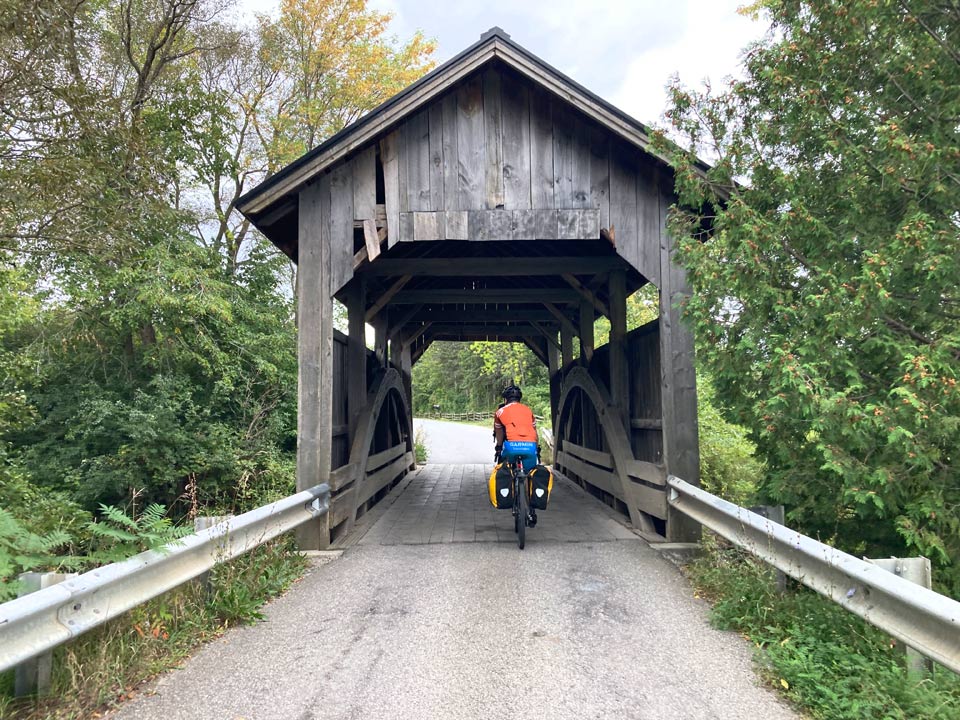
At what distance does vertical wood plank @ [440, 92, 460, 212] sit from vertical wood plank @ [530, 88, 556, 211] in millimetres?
736

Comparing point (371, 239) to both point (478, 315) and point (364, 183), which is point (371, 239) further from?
point (478, 315)

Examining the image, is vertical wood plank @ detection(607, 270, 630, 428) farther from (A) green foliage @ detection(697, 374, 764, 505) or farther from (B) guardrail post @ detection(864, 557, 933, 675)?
(B) guardrail post @ detection(864, 557, 933, 675)

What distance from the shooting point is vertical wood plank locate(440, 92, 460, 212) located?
618 cm

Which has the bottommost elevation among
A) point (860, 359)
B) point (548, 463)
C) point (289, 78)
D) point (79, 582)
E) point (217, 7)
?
point (548, 463)

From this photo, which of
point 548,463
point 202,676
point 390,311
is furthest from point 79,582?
point 548,463

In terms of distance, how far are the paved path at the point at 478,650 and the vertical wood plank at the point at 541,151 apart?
332 centimetres

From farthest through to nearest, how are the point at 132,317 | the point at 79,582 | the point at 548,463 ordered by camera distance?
1. the point at 548,463
2. the point at 132,317
3. the point at 79,582

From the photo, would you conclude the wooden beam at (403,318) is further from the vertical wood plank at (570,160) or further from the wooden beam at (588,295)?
the vertical wood plank at (570,160)

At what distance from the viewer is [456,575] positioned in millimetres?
4898

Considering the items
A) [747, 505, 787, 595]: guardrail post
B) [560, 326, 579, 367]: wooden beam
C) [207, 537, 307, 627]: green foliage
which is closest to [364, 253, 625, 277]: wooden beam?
[560, 326, 579, 367]: wooden beam

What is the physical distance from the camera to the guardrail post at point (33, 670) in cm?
255

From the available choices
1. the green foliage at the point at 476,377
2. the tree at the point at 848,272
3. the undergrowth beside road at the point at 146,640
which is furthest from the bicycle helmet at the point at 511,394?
the green foliage at the point at 476,377

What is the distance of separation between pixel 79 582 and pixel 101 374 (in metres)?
9.35

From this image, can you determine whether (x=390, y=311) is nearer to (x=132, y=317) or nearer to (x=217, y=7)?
(x=132, y=317)
